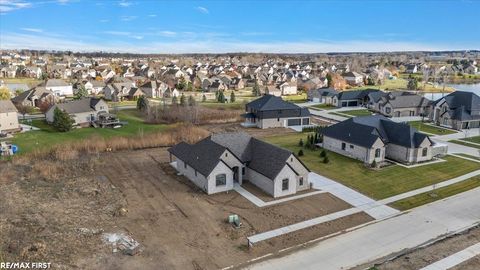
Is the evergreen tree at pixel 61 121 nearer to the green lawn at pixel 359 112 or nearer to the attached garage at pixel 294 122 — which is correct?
the attached garage at pixel 294 122

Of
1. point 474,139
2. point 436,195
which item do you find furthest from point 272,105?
point 436,195

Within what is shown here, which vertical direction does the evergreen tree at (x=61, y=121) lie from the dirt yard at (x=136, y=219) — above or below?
above

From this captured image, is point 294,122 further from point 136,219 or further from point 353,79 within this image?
point 353,79

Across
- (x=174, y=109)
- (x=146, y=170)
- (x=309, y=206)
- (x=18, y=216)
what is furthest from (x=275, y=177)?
(x=174, y=109)

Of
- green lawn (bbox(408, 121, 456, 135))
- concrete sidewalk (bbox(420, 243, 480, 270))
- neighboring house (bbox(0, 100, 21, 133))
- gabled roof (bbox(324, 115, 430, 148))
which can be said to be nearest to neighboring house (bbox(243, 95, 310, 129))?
gabled roof (bbox(324, 115, 430, 148))

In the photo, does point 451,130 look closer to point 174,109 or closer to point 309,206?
point 309,206

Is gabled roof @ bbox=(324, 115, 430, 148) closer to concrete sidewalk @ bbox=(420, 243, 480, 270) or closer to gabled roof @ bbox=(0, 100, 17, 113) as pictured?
concrete sidewalk @ bbox=(420, 243, 480, 270)

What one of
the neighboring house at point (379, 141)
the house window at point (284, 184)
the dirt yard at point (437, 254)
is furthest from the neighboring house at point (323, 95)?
the dirt yard at point (437, 254)
